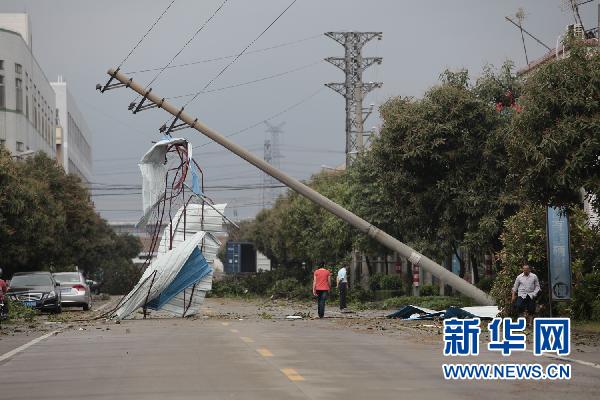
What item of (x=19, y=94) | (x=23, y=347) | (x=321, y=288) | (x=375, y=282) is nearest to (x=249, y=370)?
(x=23, y=347)

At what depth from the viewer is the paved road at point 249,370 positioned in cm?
1287

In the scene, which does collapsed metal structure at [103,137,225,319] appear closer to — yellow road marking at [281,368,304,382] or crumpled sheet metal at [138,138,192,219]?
crumpled sheet metal at [138,138,192,219]

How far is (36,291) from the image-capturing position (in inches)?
1503

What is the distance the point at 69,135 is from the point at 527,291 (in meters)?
100

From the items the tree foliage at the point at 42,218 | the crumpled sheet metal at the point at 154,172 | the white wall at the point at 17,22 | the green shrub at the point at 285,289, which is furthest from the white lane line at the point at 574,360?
the white wall at the point at 17,22

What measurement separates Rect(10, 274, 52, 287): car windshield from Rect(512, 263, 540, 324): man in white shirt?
2064 centimetres

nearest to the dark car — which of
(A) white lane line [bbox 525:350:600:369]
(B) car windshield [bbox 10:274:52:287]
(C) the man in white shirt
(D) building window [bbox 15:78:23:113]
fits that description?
(B) car windshield [bbox 10:274:52:287]

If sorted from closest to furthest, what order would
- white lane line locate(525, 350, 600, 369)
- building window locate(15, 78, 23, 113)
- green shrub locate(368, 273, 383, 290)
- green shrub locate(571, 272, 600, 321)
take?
white lane line locate(525, 350, 600, 369)
green shrub locate(571, 272, 600, 321)
green shrub locate(368, 273, 383, 290)
building window locate(15, 78, 23, 113)

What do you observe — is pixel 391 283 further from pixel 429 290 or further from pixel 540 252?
pixel 540 252

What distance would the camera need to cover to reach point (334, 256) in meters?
61.3

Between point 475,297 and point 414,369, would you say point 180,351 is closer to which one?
point 414,369

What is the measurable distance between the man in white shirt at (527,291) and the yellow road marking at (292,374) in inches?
421

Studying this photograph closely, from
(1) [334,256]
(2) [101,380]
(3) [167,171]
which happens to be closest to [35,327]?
(3) [167,171]

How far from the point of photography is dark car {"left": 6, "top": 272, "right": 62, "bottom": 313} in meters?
37.9
